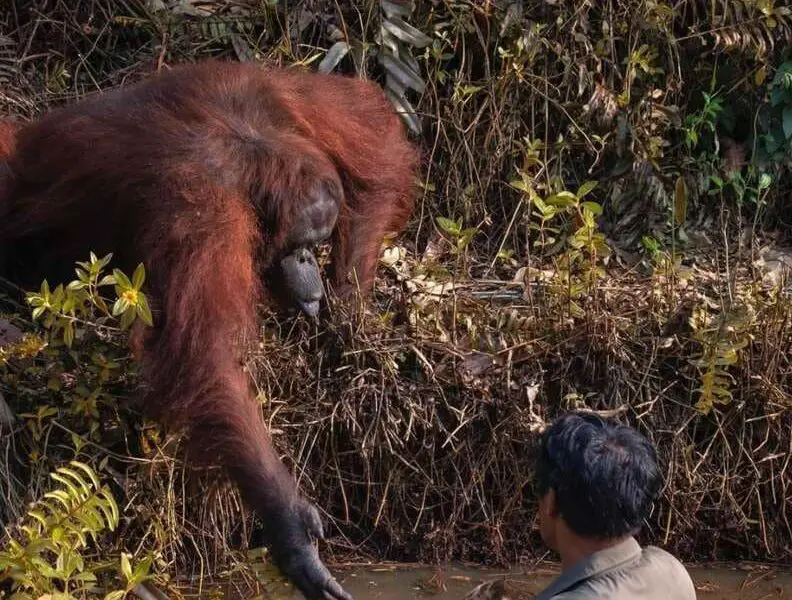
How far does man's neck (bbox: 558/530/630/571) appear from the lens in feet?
7.47

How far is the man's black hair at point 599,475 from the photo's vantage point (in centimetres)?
223

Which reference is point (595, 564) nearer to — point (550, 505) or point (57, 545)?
point (550, 505)

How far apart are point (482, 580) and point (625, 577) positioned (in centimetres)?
212

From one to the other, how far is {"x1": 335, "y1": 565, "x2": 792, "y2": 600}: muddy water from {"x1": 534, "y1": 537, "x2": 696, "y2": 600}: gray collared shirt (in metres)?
1.89

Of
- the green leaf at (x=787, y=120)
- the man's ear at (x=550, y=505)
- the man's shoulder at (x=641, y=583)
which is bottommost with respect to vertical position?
the green leaf at (x=787, y=120)

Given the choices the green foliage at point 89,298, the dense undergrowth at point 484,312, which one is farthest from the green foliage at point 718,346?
the green foliage at point 89,298

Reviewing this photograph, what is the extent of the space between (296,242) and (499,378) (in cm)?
87

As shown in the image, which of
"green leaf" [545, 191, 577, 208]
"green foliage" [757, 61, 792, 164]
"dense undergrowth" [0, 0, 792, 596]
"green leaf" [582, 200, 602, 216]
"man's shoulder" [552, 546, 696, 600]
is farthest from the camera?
"green foliage" [757, 61, 792, 164]

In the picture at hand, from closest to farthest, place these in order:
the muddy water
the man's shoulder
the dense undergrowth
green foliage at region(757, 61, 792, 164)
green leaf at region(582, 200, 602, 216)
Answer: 1. the man's shoulder
2. the dense undergrowth
3. the muddy water
4. green leaf at region(582, 200, 602, 216)
5. green foliage at region(757, 61, 792, 164)

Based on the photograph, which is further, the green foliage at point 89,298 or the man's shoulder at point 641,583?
the green foliage at point 89,298

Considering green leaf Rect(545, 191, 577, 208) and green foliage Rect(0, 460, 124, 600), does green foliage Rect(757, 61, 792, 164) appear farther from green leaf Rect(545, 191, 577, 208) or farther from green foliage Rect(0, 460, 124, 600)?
green foliage Rect(0, 460, 124, 600)

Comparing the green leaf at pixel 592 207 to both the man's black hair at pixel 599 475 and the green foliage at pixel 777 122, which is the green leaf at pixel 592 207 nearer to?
the green foliage at pixel 777 122

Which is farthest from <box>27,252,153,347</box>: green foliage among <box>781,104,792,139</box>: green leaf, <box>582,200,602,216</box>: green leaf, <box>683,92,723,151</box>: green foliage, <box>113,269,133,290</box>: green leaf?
<box>781,104,792,139</box>: green leaf

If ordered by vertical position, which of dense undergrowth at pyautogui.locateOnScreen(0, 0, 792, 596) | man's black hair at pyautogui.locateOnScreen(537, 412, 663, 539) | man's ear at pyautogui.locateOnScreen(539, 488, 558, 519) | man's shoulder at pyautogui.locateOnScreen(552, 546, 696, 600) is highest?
man's black hair at pyautogui.locateOnScreen(537, 412, 663, 539)
